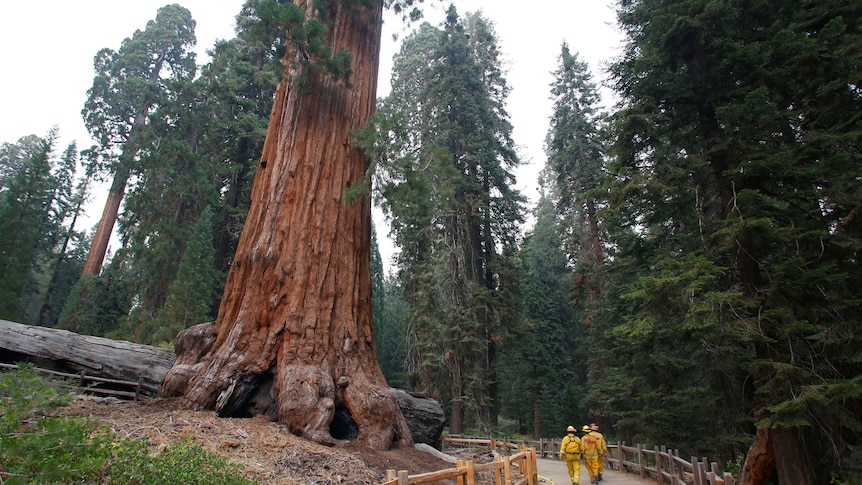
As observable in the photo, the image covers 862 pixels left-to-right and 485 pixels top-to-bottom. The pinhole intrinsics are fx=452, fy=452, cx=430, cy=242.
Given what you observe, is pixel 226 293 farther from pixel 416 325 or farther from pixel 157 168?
pixel 157 168

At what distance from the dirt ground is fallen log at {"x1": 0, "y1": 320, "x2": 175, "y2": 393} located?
3.18 m

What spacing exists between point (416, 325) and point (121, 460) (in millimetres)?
14458

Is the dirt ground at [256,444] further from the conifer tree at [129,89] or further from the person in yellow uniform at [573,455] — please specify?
the conifer tree at [129,89]

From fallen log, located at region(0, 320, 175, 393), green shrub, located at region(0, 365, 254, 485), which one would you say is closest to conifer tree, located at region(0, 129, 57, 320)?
fallen log, located at region(0, 320, 175, 393)

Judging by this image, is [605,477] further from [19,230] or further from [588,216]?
[19,230]

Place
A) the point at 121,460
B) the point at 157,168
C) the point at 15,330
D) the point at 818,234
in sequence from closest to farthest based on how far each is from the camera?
the point at 121,460 → the point at 818,234 → the point at 15,330 → the point at 157,168

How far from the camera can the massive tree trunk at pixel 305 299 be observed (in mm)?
6367

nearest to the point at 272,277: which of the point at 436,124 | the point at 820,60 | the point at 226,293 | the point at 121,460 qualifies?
the point at 226,293

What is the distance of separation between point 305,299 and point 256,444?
2334mm

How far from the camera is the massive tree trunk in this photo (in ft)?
20.9

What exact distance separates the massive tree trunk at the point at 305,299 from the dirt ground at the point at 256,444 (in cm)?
36

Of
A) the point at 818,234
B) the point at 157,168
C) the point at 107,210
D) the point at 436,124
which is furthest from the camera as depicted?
the point at 107,210

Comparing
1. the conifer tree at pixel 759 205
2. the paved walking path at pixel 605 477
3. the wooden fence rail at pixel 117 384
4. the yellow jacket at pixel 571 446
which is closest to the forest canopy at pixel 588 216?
the conifer tree at pixel 759 205

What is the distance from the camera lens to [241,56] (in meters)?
22.0
